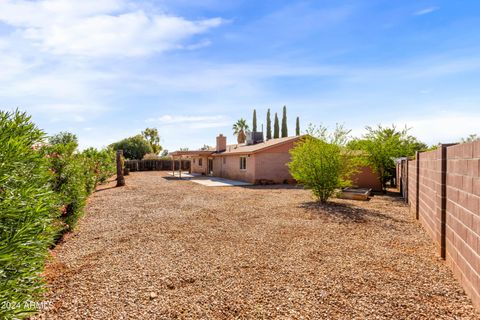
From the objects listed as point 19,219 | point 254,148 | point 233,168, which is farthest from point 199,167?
point 19,219

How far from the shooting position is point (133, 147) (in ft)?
181

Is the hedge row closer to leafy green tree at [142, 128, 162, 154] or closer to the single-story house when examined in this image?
the single-story house

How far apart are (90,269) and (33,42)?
6.48m

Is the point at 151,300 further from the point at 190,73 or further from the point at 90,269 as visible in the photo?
the point at 190,73

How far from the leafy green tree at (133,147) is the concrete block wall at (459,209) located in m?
53.6

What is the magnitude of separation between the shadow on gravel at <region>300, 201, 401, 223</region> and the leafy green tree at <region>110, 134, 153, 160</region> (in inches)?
1867

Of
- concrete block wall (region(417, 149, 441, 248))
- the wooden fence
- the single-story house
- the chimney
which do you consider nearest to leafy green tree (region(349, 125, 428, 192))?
the single-story house

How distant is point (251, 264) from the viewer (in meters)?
6.11

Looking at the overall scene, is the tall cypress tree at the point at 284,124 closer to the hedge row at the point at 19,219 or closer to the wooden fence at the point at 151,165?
the wooden fence at the point at 151,165

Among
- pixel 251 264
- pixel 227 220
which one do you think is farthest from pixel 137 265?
pixel 227 220

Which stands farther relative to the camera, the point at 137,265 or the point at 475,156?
the point at 137,265

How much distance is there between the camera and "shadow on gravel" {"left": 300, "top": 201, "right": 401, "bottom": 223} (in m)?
10.6

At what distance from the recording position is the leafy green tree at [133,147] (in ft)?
180

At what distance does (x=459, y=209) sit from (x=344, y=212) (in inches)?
262
